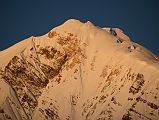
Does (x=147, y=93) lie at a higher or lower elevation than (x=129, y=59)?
lower

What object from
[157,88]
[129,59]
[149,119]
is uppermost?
[129,59]

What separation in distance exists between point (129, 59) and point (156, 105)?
28600 millimetres

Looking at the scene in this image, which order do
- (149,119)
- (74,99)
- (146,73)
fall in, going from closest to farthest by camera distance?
(149,119), (146,73), (74,99)

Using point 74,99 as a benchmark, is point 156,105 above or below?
below

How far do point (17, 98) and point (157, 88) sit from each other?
5468 cm

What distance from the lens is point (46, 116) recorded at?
19112 cm

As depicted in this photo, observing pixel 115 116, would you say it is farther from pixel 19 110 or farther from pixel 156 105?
pixel 19 110

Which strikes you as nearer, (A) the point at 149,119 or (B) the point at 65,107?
(A) the point at 149,119

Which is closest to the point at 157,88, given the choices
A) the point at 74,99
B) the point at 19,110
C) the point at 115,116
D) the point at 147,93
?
the point at 147,93

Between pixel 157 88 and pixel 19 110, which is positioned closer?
pixel 157 88

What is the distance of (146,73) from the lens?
18512cm

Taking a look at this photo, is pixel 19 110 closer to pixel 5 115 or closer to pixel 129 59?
pixel 5 115

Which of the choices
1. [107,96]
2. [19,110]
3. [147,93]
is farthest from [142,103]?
[19,110]

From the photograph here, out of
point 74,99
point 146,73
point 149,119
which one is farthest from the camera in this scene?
point 74,99
